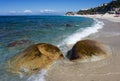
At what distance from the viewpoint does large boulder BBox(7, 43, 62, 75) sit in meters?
9.13

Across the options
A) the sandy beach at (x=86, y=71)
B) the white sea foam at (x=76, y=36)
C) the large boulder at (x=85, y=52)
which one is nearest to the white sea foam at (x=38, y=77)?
the sandy beach at (x=86, y=71)

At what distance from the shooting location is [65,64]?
32.0 ft

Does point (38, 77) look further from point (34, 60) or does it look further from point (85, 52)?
point (85, 52)

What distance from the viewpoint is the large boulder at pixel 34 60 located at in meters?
9.13

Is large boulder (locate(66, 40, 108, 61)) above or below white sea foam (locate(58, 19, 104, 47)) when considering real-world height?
above

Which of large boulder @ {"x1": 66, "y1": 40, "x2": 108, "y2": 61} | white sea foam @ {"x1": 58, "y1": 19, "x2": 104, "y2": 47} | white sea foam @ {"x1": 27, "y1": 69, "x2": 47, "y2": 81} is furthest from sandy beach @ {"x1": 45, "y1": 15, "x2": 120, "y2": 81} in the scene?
white sea foam @ {"x1": 58, "y1": 19, "x2": 104, "y2": 47}

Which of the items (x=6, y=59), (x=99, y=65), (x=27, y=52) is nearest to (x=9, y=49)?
(x=6, y=59)

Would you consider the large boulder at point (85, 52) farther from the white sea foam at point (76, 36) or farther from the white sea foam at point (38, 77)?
the white sea foam at point (76, 36)

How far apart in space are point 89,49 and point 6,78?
4.10 m

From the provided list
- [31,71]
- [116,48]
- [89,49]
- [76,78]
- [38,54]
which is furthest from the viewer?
[116,48]

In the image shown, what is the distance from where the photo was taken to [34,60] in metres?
9.41

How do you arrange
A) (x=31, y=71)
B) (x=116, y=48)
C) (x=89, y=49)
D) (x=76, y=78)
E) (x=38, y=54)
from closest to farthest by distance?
1. (x=76, y=78)
2. (x=31, y=71)
3. (x=38, y=54)
4. (x=89, y=49)
5. (x=116, y=48)

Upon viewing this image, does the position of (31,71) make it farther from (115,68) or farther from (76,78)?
(115,68)

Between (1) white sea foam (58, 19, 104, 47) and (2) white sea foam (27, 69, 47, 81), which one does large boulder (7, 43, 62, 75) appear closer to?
(2) white sea foam (27, 69, 47, 81)
